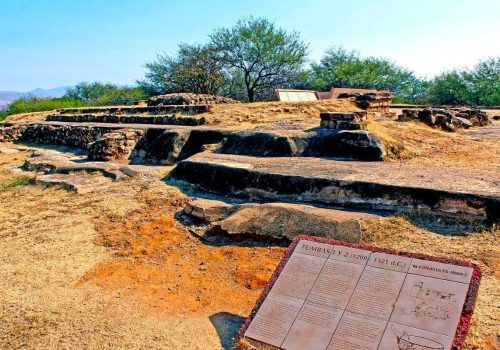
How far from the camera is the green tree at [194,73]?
66.9ft

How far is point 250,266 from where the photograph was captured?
358 cm

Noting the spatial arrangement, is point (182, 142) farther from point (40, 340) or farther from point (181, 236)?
point (40, 340)

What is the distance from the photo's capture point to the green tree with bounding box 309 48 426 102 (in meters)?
25.7

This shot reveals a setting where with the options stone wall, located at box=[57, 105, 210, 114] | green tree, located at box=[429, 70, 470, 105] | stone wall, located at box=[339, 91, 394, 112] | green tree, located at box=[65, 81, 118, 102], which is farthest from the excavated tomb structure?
green tree, located at box=[65, 81, 118, 102]

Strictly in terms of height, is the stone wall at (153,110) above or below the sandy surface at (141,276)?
above

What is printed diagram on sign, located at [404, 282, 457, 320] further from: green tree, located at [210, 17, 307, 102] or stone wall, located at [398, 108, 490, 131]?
green tree, located at [210, 17, 307, 102]

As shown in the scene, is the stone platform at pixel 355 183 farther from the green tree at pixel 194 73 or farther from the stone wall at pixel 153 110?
the green tree at pixel 194 73

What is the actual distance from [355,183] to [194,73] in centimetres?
1703

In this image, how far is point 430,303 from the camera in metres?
2.09

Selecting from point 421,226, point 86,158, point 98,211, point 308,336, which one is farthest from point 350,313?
point 86,158

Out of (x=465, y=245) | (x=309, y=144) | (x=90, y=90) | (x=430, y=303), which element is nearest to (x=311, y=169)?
(x=309, y=144)

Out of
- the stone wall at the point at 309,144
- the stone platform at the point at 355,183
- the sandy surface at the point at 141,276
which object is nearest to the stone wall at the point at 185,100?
the stone wall at the point at 309,144

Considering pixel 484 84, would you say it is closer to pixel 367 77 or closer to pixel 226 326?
pixel 367 77

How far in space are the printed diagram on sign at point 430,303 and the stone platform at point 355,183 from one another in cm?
196
